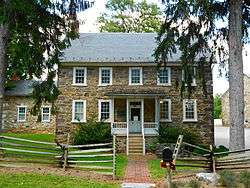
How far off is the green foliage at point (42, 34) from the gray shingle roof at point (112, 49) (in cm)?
962

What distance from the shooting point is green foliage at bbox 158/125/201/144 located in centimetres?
2516

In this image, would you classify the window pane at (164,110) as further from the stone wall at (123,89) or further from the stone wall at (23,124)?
the stone wall at (23,124)

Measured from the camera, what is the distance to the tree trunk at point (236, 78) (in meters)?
15.3

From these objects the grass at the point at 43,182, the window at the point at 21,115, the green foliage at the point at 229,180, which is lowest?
the grass at the point at 43,182

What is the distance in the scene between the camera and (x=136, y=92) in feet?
86.9

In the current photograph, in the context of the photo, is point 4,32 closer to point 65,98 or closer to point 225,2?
point 225,2

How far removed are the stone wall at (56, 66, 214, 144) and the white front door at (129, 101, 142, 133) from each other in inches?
41.9

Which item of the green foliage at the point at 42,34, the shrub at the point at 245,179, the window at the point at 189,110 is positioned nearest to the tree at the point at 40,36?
the green foliage at the point at 42,34

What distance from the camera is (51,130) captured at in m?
36.2

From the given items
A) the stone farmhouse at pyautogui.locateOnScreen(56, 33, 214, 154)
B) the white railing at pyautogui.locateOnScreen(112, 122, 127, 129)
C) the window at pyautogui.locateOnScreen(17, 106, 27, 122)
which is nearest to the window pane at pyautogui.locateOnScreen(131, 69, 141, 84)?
the stone farmhouse at pyautogui.locateOnScreen(56, 33, 214, 154)

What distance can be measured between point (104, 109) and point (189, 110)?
584 centimetres

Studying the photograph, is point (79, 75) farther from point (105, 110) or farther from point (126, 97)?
point (126, 97)

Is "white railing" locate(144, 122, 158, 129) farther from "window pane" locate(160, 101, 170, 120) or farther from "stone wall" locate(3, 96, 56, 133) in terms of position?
"stone wall" locate(3, 96, 56, 133)

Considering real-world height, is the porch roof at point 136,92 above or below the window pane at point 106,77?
below
